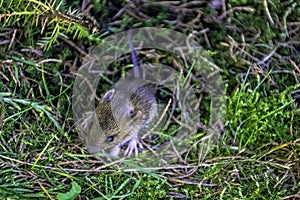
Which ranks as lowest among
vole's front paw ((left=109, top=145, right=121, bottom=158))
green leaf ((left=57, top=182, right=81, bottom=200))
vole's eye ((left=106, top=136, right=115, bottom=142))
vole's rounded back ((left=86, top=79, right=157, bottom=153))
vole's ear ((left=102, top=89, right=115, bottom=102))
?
green leaf ((left=57, top=182, right=81, bottom=200))

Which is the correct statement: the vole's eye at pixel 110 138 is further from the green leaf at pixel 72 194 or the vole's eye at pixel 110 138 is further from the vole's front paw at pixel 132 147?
the green leaf at pixel 72 194

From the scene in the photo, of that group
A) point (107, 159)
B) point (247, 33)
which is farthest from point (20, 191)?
point (247, 33)

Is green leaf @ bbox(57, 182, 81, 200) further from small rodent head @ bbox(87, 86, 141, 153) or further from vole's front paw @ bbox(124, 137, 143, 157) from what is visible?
vole's front paw @ bbox(124, 137, 143, 157)

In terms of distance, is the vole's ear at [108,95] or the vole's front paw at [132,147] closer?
the vole's ear at [108,95]

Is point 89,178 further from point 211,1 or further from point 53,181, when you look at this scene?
point 211,1

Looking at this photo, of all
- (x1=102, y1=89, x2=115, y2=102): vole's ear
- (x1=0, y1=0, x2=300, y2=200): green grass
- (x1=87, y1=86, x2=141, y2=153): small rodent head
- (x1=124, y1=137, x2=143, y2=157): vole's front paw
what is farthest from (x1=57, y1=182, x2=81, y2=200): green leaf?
(x1=102, y1=89, x2=115, y2=102): vole's ear

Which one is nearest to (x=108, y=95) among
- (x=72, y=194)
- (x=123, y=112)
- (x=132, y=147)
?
(x=123, y=112)

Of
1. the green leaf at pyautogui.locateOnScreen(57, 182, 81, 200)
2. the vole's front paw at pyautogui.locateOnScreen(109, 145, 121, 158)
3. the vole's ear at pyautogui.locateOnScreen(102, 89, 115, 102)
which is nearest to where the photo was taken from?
the green leaf at pyautogui.locateOnScreen(57, 182, 81, 200)

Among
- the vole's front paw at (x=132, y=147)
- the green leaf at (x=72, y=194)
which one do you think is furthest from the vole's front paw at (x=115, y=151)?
the green leaf at (x=72, y=194)
